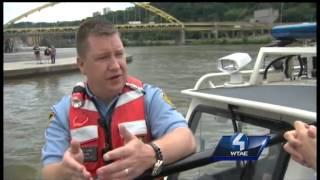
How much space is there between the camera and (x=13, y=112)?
1850 centimetres

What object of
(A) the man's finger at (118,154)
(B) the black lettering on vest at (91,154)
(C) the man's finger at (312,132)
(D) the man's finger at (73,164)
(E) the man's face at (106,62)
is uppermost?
(E) the man's face at (106,62)

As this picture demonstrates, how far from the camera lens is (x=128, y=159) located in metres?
1.45

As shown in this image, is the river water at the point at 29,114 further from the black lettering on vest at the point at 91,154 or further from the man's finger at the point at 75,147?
the man's finger at the point at 75,147

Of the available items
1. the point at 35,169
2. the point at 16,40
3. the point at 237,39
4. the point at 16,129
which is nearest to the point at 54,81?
the point at 16,129

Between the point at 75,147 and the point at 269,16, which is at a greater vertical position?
the point at 269,16

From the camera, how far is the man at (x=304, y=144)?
141 centimetres

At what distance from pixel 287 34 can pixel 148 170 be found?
2.12 meters

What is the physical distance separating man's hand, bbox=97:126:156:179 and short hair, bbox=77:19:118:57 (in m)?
0.35

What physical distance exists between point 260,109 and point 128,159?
1.15m

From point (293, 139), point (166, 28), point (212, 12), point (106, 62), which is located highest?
point (212, 12)

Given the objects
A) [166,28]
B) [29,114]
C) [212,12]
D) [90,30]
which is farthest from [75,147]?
[166,28]

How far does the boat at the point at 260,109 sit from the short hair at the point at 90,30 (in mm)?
458

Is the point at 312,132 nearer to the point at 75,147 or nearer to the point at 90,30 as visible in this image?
the point at 75,147

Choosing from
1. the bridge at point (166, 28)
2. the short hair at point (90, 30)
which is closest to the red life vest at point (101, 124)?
the short hair at point (90, 30)
